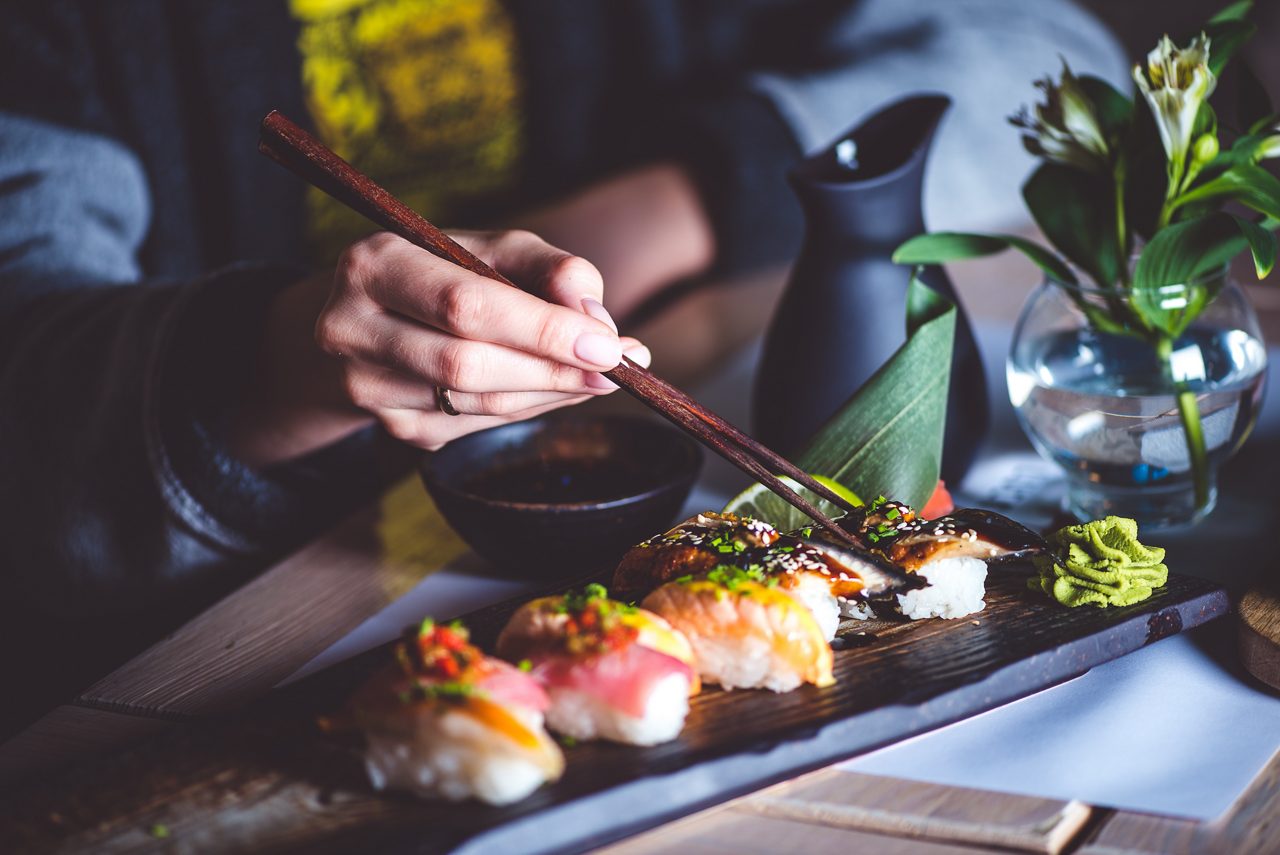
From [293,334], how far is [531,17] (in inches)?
53.7

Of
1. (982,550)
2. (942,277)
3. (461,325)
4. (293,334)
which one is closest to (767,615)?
(982,550)

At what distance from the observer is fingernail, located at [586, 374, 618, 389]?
905 millimetres

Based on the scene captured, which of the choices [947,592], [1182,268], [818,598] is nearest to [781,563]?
[818,598]

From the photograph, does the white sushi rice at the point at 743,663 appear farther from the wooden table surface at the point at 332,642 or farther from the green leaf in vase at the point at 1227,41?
the green leaf in vase at the point at 1227,41

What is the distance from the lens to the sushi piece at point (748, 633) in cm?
79

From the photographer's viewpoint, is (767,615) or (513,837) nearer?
(513,837)

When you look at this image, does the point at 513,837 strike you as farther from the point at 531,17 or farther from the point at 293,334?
the point at 531,17

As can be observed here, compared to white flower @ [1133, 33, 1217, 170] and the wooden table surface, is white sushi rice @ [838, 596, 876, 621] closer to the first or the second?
the wooden table surface

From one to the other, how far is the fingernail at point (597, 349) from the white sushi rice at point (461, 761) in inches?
11.5

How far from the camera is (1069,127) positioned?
105 cm

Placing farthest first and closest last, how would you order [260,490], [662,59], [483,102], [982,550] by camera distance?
[662,59], [483,102], [260,490], [982,550]

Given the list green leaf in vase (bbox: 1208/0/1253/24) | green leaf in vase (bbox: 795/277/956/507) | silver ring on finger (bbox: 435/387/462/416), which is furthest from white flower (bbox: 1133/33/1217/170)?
silver ring on finger (bbox: 435/387/462/416)

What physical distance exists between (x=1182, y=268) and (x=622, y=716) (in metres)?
0.72

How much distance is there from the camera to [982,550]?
2.97 ft
